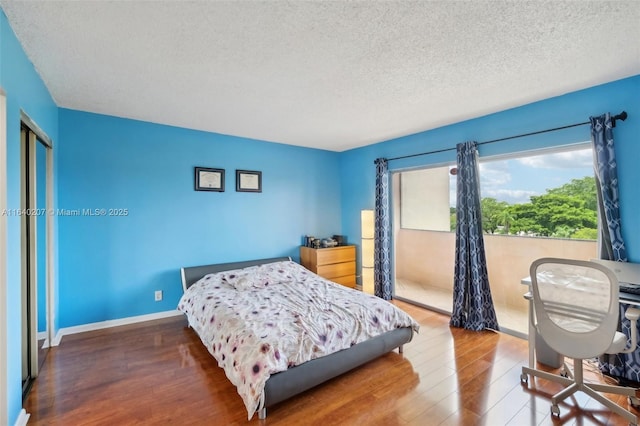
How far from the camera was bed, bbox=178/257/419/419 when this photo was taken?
1999 millimetres

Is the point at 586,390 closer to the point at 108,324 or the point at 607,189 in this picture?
the point at 607,189

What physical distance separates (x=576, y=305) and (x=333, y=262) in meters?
3.18

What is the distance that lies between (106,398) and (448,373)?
2.70m

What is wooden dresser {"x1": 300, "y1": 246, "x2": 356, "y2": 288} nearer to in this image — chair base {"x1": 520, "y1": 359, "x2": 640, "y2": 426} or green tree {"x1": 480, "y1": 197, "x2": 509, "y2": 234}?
green tree {"x1": 480, "y1": 197, "x2": 509, "y2": 234}

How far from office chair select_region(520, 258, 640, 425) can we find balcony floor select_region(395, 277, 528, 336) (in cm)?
126

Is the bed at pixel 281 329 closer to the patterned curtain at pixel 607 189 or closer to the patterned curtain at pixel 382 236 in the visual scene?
the patterned curtain at pixel 382 236

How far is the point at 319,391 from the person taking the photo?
224cm

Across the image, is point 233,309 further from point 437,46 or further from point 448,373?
point 437,46

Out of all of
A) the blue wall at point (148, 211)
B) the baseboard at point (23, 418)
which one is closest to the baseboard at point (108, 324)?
the blue wall at point (148, 211)

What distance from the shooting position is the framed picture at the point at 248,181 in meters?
4.28

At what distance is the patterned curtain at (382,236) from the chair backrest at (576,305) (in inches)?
94.5

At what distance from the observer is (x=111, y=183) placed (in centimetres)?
343

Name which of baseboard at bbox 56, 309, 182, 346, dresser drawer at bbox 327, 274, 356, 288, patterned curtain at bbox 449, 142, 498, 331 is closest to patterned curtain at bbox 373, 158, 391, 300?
dresser drawer at bbox 327, 274, 356, 288
